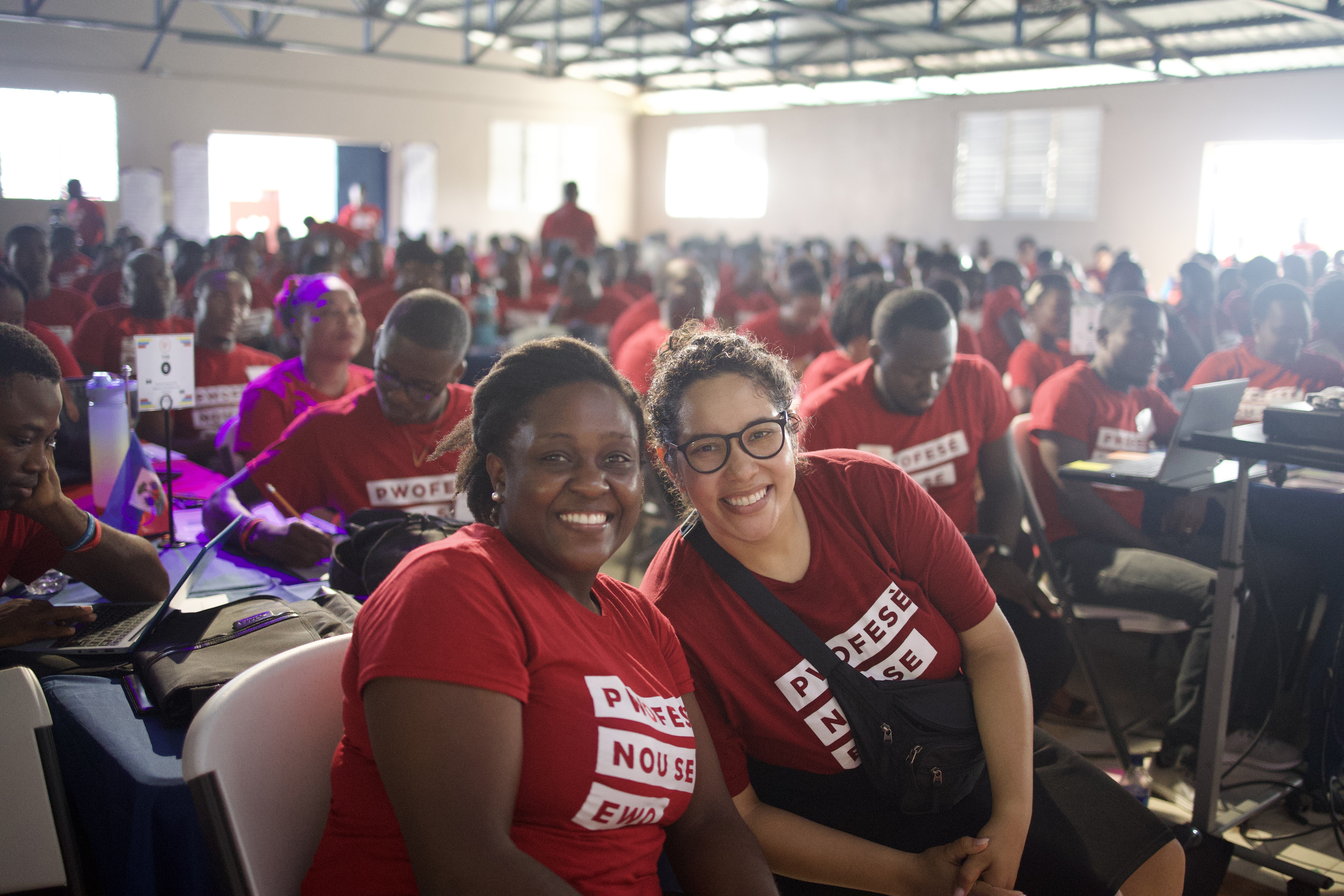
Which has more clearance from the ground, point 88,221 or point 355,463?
point 88,221

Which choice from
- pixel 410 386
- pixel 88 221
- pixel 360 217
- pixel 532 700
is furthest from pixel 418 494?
pixel 360 217

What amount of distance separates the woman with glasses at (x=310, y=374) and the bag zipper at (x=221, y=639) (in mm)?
1442

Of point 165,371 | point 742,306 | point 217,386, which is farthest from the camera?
point 742,306

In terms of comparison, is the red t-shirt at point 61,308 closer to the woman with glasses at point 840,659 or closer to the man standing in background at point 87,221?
the man standing in background at point 87,221

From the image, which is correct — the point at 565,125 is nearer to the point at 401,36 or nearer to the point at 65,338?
the point at 401,36

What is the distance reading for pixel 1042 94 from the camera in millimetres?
15312

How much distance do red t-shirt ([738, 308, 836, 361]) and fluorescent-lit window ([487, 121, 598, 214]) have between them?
13418mm

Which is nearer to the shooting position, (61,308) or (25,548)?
(25,548)

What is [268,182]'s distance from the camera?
1564cm

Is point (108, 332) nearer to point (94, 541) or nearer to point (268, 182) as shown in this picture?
point (94, 541)

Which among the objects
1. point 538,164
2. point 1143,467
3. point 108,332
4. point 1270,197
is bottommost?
point 1143,467

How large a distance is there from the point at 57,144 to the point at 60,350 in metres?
12.2

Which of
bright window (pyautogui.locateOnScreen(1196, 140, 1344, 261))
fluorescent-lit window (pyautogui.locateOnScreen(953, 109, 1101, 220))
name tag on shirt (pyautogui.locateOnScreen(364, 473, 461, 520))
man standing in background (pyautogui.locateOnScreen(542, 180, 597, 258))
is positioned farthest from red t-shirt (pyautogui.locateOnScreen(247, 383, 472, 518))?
fluorescent-lit window (pyautogui.locateOnScreen(953, 109, 1101, 220))

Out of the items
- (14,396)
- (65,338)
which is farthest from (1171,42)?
(14,396)
